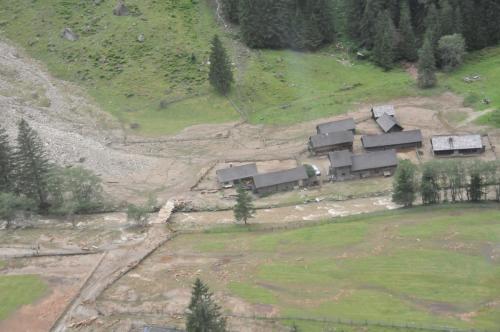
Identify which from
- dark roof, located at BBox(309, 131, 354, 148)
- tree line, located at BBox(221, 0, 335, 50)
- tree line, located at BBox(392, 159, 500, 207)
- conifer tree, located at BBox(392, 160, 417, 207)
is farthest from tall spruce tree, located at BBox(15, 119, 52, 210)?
tree line, located at BBox(221, 0, 335, 50)

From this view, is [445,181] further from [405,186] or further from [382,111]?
[382,111]

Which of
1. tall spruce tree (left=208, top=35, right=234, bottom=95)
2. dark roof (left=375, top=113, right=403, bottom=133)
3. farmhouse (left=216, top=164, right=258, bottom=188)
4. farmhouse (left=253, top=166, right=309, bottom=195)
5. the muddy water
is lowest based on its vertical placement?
the muddy water

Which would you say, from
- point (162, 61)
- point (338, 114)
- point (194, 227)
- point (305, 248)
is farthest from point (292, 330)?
point (162, 61)

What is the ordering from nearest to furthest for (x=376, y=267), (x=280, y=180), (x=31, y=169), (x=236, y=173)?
(x=376, y=267) < (x=31, y=169) < (x=280, y=180) < (x=236, y=173)

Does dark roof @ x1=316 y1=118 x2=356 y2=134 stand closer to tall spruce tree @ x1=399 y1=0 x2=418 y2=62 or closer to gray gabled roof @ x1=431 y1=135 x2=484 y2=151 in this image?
gray gabled roof @ x1=431 y1=135 x2=484 y2=151

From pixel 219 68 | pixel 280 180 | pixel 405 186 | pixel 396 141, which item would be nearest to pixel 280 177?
pixel 280 180

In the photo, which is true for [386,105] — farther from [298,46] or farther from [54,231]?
[54,231]

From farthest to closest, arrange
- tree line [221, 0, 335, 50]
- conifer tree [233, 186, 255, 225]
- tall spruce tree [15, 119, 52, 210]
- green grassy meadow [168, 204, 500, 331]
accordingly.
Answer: tree line [221, 0, 335, 50] → tall spruce tree [15, 119, 52, 210] → conifer tree [233, 186, 255, 225] → green grassy meadow [168, 204, 500, 331]

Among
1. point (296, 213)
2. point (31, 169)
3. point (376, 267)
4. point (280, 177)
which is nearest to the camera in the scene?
point (376, 267)
